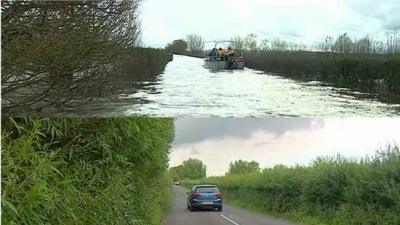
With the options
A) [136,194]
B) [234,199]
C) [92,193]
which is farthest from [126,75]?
[234,199]

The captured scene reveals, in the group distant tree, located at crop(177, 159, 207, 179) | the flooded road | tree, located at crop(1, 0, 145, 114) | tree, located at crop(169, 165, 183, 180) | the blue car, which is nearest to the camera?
tree, located at crop(1, 0, 145, 114)

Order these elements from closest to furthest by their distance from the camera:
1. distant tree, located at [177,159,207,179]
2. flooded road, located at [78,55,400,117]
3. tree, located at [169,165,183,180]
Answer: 1. flooded road, located at [78,55,400,117]
2. distant tree, located at [177,159,207,179]
3. tree, located at [169,165,183,180]

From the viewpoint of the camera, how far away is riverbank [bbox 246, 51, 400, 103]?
7.61 ft

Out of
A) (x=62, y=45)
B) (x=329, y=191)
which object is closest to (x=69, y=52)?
(x=62, y=45)

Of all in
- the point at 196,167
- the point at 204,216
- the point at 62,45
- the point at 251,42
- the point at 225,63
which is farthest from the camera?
the point at 204,216

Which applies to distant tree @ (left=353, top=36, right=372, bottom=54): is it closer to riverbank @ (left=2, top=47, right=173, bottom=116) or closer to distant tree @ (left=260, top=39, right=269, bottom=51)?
distant tree @ (left=260, top=39, right=269, bottom=51)

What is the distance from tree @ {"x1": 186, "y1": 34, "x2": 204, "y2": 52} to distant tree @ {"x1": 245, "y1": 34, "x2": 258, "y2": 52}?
18 cm

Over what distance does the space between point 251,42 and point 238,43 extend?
0.17 feet

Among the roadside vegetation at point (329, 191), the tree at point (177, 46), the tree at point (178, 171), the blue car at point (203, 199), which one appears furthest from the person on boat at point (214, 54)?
the blue car at point (203, 199)

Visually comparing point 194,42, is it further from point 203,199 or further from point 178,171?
point 203,199

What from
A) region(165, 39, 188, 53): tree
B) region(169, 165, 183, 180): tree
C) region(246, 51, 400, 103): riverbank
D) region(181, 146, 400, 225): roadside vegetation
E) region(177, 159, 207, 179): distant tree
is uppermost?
region(165, 39, 188, 53): tree

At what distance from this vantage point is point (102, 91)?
7.55 feet

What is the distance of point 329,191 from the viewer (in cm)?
1092

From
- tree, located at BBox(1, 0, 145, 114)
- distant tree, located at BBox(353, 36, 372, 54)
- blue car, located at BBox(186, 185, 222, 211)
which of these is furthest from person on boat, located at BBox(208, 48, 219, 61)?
blue car, located at BBox(186, 185, 222, 211)
